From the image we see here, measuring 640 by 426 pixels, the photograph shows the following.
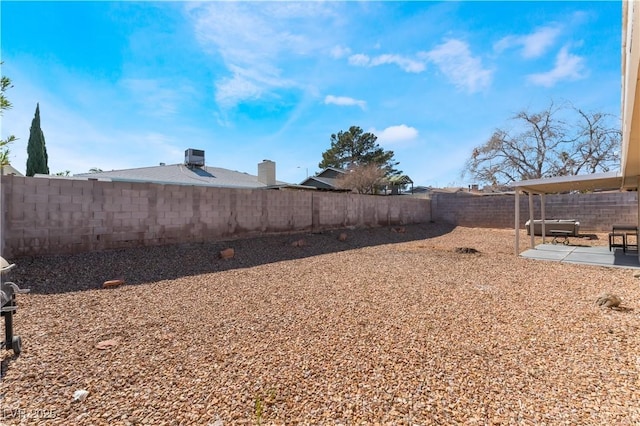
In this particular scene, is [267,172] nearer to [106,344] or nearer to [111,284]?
[111,284]

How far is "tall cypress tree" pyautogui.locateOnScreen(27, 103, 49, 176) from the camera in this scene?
16.9 metres

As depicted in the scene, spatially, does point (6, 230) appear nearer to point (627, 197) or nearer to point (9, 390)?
point (9, 390)

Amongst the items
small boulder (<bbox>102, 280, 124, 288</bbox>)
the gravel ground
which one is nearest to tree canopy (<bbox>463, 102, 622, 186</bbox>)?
the gravel ground

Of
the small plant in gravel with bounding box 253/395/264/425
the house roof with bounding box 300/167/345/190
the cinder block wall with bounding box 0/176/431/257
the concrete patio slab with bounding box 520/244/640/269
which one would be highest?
the house roof with bounding box 300/167/345/190

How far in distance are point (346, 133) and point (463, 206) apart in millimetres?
16620

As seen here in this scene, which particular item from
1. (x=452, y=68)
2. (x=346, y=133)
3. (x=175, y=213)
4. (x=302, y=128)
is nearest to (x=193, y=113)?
(x=175, y=213)

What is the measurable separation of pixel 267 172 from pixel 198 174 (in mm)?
3904

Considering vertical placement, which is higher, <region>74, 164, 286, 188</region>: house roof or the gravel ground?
<region>74, 164, 286, 188</region>: house roof

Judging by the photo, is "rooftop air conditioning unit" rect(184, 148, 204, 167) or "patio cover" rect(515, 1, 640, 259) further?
"rooftop air conditioning unit" rect(184, 148, 204, 167)

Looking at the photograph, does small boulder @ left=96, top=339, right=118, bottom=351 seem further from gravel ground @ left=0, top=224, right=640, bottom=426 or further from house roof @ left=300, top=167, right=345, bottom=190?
house roof @ left=300, top=167, right=345, bottom=190

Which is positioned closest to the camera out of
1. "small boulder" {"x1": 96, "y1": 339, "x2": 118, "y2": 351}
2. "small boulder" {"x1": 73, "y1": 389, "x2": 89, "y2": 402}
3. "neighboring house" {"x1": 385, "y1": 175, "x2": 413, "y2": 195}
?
"small boulder" {"x1": 73, "y1": 389, "x2": 89, "y2": 402}

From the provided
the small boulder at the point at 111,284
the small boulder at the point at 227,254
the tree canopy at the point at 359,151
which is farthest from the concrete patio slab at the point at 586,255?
the tree canopy at the point at 359,151

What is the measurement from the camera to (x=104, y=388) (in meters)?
2.00

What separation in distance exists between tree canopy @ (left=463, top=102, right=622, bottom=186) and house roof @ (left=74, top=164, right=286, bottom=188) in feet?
53.9
